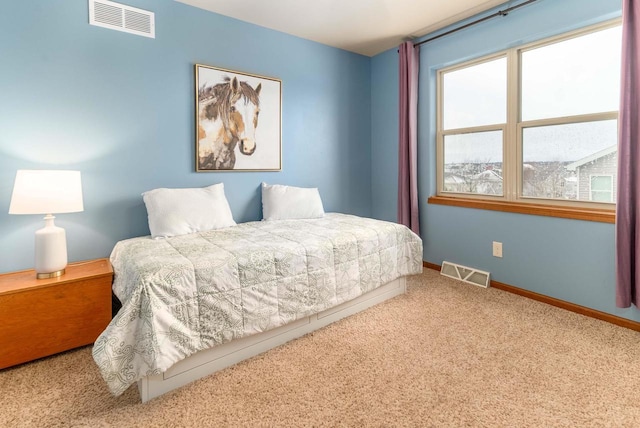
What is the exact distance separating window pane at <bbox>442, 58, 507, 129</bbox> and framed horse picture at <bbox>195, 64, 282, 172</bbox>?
5.67 ft

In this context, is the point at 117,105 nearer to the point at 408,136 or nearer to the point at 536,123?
the point at 408,136

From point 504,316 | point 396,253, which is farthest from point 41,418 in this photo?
point 504,316

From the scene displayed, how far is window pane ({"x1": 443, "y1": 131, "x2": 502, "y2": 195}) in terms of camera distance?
312 cm

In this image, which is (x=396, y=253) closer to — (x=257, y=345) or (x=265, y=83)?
(x=257, y=345)

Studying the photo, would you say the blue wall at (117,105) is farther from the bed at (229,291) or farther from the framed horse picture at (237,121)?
the bed at (229,291)

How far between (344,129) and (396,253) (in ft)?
5.76

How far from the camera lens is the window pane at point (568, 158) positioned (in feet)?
7.97

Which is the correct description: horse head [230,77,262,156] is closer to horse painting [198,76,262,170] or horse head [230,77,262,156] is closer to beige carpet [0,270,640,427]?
horse painting [198,76,262,170]

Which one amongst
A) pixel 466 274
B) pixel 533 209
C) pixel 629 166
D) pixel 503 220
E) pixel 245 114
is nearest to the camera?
pixel 629 166

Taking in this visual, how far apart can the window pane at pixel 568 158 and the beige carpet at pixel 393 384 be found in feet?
3.32

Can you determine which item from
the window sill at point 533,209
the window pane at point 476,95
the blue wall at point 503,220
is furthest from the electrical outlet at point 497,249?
the window pane at point 476,95

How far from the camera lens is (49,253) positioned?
1968mm

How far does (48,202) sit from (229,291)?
115 cm

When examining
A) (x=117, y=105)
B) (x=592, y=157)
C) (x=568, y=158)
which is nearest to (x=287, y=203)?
(x=117, y=105)
